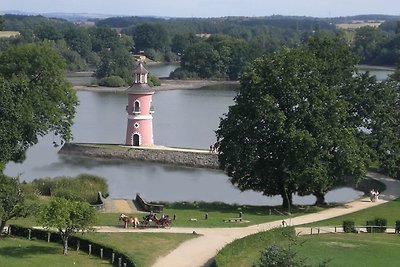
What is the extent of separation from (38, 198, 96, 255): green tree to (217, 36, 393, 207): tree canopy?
41.5ft

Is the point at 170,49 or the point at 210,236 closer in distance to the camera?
the point at 210,236

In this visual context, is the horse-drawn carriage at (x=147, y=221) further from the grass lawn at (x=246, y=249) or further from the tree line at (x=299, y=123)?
the tree line at (x=299, y=123)

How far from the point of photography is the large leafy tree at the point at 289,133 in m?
42.4

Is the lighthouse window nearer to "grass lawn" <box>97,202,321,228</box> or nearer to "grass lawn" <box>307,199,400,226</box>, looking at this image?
"grass lawn" <box>97,202,321,228</box>

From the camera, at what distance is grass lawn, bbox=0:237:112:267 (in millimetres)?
30750

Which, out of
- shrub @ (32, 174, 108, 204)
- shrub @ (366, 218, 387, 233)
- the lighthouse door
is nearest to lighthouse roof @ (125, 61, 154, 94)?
the lighthouse door

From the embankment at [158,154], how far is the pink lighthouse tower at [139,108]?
102 centimetres

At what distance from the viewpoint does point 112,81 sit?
130 metres

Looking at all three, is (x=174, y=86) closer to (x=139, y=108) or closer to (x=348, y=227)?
(x=139, y=108)

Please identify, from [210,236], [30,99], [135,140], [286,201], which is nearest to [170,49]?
[135,140]

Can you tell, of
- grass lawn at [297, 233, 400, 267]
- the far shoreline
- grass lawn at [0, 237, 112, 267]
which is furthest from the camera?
the far shoreline

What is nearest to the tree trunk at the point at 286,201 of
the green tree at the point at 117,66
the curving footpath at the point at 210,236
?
the curving footpath at the point at 210,236

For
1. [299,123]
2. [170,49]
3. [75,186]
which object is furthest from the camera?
[170,49]

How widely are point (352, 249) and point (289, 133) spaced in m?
10.2
